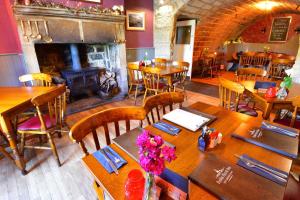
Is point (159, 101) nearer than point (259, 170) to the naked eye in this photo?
No

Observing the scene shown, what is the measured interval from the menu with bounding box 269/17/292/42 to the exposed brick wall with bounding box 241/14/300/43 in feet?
0.36

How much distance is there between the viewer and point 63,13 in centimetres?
271

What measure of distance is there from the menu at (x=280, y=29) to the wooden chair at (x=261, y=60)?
5.64 ft

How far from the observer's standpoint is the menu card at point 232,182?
1.81ft

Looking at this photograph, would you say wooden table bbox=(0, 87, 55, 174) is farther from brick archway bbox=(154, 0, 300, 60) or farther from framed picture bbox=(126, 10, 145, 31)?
brick archway bbox=(154, 0, 300, 60)

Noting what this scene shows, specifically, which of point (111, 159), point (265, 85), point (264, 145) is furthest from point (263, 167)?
A: point (265, 85)

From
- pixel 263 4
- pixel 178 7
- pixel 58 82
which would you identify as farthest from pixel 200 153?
pixel 263 4

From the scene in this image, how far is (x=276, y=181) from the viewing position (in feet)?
2.03

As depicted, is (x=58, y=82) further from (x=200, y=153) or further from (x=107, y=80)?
(x=200, y=153)

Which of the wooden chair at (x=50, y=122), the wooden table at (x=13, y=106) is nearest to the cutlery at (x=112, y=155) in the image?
the wooden chair at (x=50, y=122)

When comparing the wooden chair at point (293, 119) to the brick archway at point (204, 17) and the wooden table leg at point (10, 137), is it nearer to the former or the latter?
the wooden table leg at point (10, 137)

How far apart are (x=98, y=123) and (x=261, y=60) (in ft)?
19.7

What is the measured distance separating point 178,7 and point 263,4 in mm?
2991

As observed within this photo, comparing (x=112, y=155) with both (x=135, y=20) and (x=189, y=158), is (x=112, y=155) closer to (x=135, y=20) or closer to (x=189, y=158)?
(x=189, y=158)
